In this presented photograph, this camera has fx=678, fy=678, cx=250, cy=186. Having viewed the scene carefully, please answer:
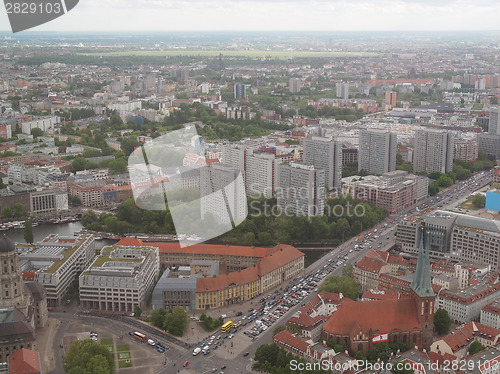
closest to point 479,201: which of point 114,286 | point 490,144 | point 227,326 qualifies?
point 490,144

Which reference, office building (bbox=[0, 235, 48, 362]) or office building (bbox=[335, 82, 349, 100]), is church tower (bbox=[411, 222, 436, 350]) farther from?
office building (bbox=[335, 82, 349, 100])

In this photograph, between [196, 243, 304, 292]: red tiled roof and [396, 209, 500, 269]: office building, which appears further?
[396, 209, 500, 269]: office building

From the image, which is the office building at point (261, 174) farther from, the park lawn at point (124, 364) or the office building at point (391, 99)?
the office building at point (391, 99)

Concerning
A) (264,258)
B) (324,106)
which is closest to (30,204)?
(264,258)

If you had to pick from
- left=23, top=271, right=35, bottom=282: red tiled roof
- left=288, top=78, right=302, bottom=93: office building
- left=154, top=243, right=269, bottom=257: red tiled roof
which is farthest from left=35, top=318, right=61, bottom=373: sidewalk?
left=288, top=78, right=302, bottom=93: office building

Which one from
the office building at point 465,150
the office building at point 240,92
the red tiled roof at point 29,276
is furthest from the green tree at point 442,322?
the office building at point 240,92

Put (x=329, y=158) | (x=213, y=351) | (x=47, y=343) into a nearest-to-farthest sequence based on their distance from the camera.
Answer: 1. (x=213, y=351)
2. (x=47, y=343)
3. (x=329, y=158)

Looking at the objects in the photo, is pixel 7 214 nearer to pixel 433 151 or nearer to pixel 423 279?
pixel 423 279
